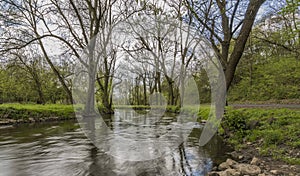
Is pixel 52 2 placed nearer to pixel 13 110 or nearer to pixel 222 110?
pixel 13 110

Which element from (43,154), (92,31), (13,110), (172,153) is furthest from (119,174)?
(92,31)

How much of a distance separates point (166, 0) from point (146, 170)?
11.2 metres

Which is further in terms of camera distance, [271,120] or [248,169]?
[271,120]

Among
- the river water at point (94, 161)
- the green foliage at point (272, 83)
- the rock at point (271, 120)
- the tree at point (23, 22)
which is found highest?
the tree at point (23, 22)

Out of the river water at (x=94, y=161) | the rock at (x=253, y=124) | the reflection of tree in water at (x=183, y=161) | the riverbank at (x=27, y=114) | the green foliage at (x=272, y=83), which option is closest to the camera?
the river water at (x=94, y=161)

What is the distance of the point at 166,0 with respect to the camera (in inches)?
507

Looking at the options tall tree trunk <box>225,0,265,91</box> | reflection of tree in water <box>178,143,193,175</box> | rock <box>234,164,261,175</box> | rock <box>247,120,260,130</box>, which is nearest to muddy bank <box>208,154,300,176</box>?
rock <box>234,164,261,175</box>

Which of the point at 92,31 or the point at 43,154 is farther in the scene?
the point at 92,31

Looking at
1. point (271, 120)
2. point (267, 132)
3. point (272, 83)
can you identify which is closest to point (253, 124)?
point (271, 120)

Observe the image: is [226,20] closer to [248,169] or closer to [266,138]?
[266,138]

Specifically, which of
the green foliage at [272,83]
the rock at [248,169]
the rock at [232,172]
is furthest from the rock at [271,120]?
the green foliage at [272,83]

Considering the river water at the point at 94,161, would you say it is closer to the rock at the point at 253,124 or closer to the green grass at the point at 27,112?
the rock at the point at 253,124

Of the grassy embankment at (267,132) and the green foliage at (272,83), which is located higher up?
the green foliage at (272,83)

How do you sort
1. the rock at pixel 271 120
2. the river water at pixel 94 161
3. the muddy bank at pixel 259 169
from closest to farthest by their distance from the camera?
the muddy bank at pixel 259 169, the river water at pixel 94 161, the rock at pixel 271 120
